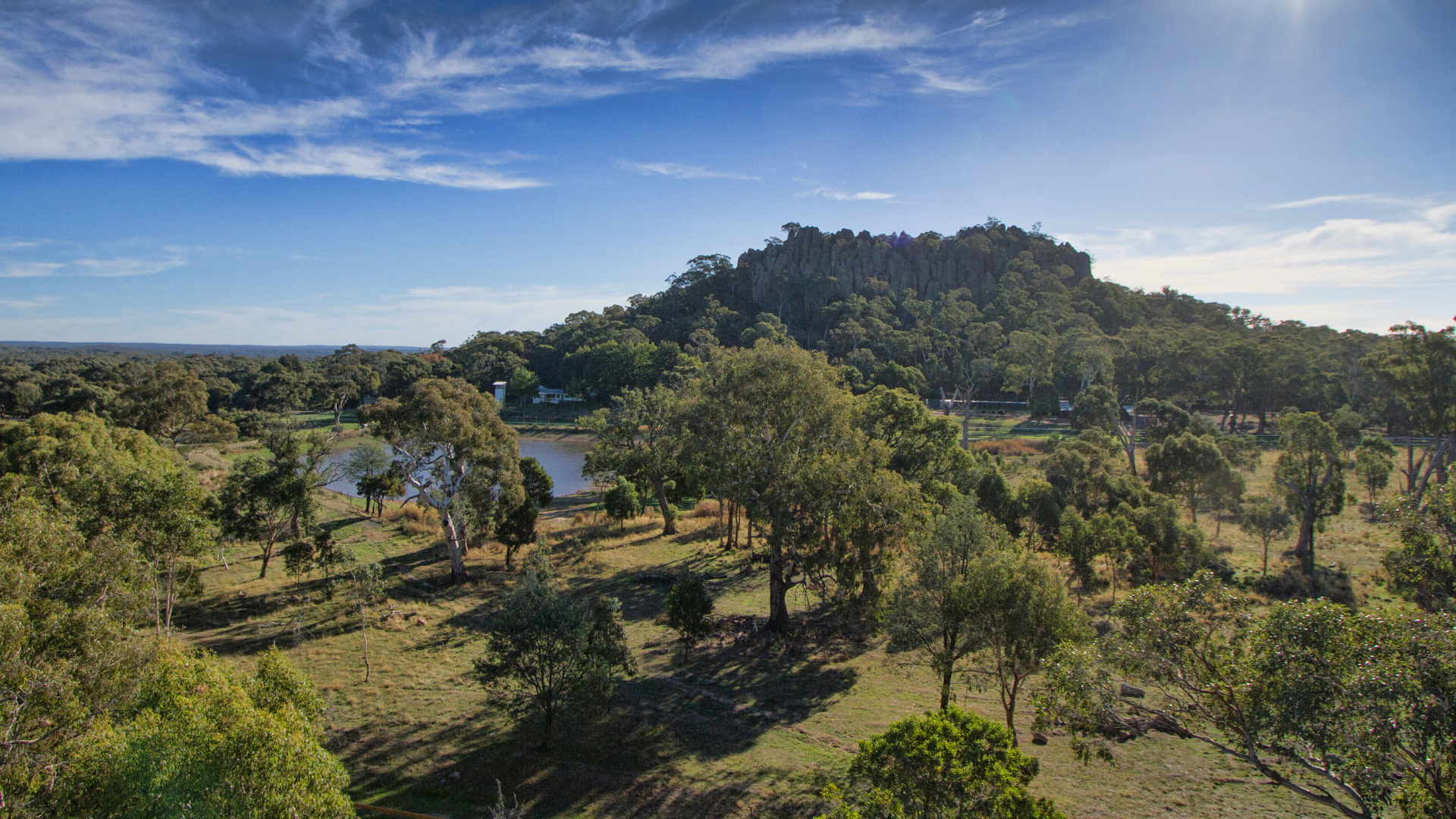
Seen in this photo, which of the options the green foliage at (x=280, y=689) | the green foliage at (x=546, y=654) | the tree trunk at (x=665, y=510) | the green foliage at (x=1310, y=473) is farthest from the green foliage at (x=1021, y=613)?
the green foliage at (x=1310, y=473)

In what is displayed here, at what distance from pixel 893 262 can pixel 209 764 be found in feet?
395

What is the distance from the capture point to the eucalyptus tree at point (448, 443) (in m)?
23.1

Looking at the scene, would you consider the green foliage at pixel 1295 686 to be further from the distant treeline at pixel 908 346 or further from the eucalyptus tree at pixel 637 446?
the distant treeline at pixel 908 346

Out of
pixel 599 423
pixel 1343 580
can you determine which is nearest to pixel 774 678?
pixel 599 423

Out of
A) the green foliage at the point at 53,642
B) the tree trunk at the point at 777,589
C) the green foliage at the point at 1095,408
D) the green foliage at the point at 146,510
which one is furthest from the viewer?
the green foliage at the point at 1095,408

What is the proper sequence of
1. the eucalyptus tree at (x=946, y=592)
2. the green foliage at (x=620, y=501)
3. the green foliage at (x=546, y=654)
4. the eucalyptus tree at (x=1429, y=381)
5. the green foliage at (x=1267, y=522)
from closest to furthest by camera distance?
the green foliage at (x=546, y=654)
the eucalyptus tree at (x=946, y=592)
the green foliage at (x=1267, y=522)
the eucalyptus tree at (x=1429, y=381)
the green foliage at (x=620, y=501)

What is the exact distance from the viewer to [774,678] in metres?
18.2

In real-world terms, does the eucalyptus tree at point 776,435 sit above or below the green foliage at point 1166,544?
above

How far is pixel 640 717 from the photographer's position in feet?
51.6

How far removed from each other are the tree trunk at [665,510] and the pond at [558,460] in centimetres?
1077

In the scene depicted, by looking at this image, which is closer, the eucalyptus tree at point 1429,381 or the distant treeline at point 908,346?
the eucalyptus tree at point 1429,381

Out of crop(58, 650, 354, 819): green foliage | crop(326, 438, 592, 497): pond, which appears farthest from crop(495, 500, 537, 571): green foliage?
crop(58, 650, 354, 819): green foliage

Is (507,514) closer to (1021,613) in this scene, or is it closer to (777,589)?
(777,589)

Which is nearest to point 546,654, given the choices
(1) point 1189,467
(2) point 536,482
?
(2) point 536,482
